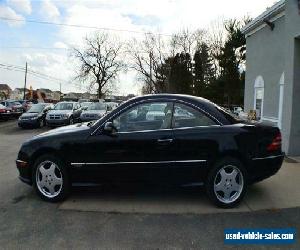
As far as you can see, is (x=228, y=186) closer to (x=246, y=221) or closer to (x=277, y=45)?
(x=246, y=221)

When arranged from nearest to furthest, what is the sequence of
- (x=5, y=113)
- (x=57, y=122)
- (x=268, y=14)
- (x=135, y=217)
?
(x=135, y=217)
(x=268, y=14)
(x=57, y=122)
(x=5, y=113)

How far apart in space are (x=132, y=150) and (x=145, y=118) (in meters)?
0.58

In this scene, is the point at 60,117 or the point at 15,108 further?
the point at 15,108

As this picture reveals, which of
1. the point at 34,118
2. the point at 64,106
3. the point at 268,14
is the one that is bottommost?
the point at 34,118

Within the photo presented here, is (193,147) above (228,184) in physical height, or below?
above

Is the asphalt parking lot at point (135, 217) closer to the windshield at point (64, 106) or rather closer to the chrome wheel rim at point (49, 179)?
the chrome wheel rim at point (49, 179)

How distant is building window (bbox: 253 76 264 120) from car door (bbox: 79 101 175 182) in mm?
10053

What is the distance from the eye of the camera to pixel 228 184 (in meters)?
5.21

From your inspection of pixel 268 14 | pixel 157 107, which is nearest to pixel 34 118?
pixel 268 14

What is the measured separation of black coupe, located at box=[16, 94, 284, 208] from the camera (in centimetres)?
520

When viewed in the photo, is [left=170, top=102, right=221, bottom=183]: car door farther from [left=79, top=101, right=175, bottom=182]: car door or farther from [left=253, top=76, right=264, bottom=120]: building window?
[left=253, top=76, right=264, bottom=120]: building window

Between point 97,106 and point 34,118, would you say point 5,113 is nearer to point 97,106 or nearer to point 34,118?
point 34,118

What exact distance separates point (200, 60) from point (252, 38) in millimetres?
38554

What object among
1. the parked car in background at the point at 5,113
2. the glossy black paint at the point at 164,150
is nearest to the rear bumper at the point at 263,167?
the glossy black paint at the point at 164,150
